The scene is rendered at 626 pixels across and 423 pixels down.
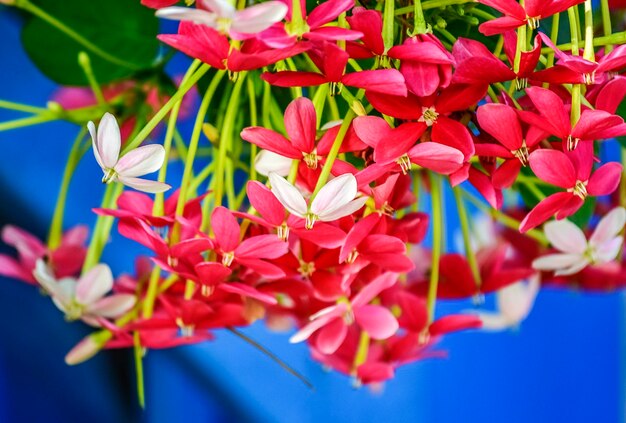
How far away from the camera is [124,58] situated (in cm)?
40

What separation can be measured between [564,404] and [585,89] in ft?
2.75

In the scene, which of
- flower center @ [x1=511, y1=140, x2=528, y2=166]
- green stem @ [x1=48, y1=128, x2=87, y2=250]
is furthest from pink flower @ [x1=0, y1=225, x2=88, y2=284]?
flower center @ [x1=511, y1=140, x2=528, y2=166]

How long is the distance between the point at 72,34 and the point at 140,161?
151 mm

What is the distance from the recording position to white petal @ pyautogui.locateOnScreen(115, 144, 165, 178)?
0.75ft

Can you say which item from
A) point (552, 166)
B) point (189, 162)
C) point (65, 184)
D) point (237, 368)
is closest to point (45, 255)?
point (65, 184)

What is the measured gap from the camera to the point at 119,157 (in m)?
0.23

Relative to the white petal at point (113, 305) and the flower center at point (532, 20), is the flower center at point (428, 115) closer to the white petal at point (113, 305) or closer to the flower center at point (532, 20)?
the flower center at point (532, 20)

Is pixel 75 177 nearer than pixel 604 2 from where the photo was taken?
No

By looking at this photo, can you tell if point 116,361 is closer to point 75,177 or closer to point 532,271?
point 75,177

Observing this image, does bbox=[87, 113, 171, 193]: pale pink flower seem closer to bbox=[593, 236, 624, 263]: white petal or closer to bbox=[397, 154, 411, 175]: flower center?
bbox=[397, 154, 411, 175]: flower center

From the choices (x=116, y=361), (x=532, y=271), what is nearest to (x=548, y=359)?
(x=116, y=361)

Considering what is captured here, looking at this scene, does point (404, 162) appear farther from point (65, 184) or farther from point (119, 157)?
point (65, 184)

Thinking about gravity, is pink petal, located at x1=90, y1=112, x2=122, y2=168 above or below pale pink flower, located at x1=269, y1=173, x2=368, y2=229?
above

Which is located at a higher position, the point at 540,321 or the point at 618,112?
the point at 618,112
